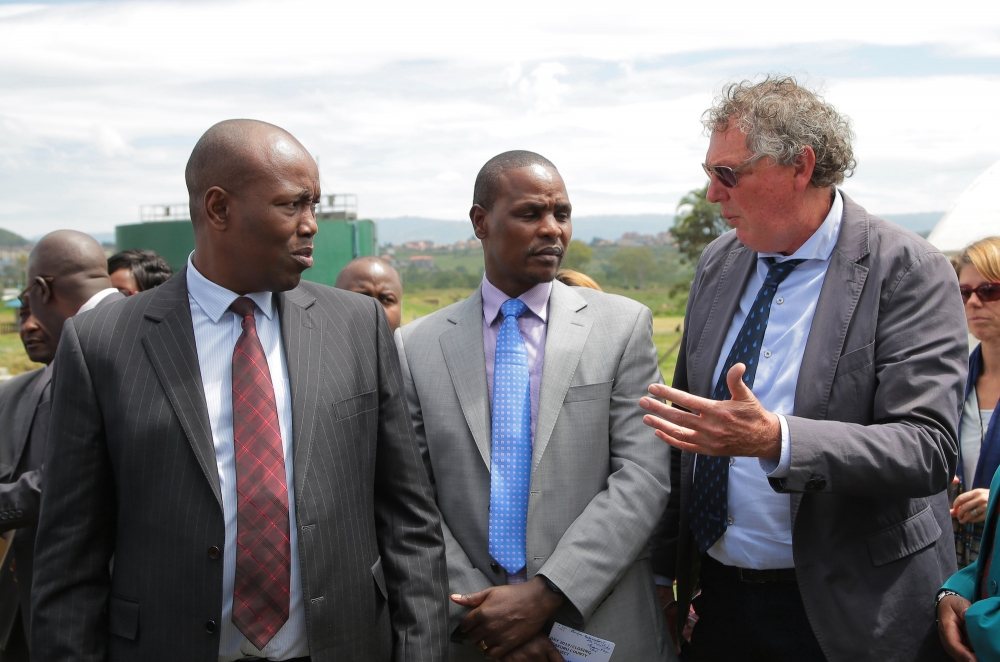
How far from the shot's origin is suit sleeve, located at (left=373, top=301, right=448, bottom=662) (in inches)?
118

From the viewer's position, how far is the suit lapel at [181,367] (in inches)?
105

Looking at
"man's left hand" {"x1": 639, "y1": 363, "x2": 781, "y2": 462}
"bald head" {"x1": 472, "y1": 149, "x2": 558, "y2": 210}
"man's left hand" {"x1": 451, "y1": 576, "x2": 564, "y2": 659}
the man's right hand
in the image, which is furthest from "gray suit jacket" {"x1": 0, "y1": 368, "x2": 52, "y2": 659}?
the man's right hand

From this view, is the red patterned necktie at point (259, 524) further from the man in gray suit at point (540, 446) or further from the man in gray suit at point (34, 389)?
the man in gray suit at point (34, 389)

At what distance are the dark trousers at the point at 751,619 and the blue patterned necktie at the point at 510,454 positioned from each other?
75cm

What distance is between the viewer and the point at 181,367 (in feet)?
9.00

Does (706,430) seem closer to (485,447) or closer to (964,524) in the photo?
(485,447)

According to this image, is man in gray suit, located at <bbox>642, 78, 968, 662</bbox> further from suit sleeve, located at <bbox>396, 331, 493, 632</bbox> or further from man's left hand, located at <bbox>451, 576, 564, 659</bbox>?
suit sleeve, located at <bbox>396, 331, 493, 632</bbox>

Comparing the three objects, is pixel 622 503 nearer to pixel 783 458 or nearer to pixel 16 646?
pixel 783 458

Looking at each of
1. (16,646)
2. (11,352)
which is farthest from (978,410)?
(11,352)

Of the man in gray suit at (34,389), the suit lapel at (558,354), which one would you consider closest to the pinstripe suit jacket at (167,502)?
the suit lapel at (558,354)

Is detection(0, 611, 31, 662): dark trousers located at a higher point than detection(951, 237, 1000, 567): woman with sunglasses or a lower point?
lower

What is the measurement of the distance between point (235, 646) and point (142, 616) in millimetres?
279

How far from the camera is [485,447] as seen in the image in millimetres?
3498

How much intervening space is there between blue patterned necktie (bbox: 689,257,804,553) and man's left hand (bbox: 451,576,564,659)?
23.8 inches
